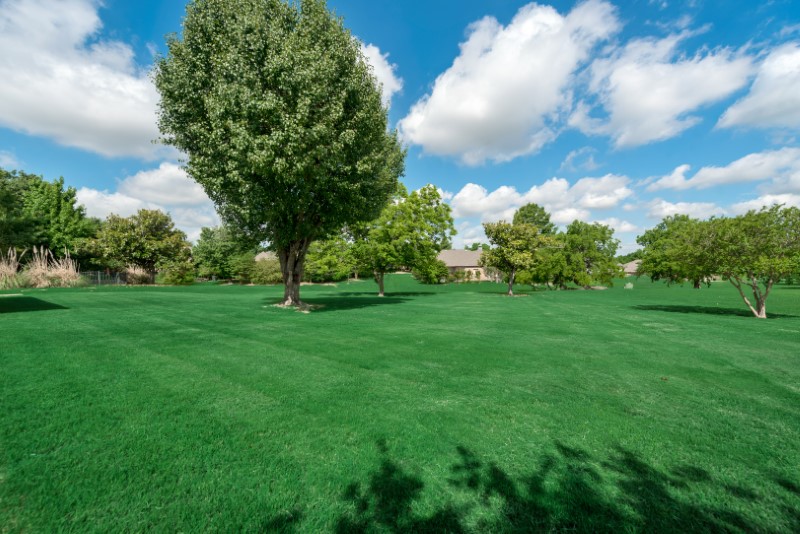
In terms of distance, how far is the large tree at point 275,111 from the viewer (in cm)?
1342

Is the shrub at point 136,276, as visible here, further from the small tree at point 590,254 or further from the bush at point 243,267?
the small tree at point 590,254

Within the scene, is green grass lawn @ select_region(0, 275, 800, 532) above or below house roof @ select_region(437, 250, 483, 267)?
below

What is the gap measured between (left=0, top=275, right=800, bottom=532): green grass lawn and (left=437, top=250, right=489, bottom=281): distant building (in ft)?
245

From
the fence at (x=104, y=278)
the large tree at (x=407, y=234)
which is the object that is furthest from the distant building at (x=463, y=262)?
the fence at (x=104, y=278)

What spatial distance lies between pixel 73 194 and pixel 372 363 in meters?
59.0

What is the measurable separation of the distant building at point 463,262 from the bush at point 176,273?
53329mm

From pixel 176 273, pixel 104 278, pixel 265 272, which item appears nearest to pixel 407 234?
pixel 265 272

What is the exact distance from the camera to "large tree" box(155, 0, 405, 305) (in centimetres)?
1342

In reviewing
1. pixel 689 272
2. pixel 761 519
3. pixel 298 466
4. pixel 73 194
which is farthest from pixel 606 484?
pixel 73 194

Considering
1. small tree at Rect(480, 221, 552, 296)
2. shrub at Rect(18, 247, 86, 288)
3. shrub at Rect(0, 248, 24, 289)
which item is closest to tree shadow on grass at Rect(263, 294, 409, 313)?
small tree at Rect(480, 221, 552, 296)

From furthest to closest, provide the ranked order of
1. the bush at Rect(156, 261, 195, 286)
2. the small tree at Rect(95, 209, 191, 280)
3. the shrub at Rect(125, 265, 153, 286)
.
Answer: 1. the bush at Rect(156, 261, 195, 286)
2. the small tree at Rect(95, 209, 191, 280)
3. the shrub at Rect(125, 265, 153, 286)

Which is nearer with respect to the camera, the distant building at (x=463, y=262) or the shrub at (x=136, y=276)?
the shrub at (x=136, y=276)

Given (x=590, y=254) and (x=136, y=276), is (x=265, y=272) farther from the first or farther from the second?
(x=590, y=254)

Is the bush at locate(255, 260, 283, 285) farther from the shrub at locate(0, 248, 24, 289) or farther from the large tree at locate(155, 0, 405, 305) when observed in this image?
the large tree at locate(155, 0, 405, 305)
